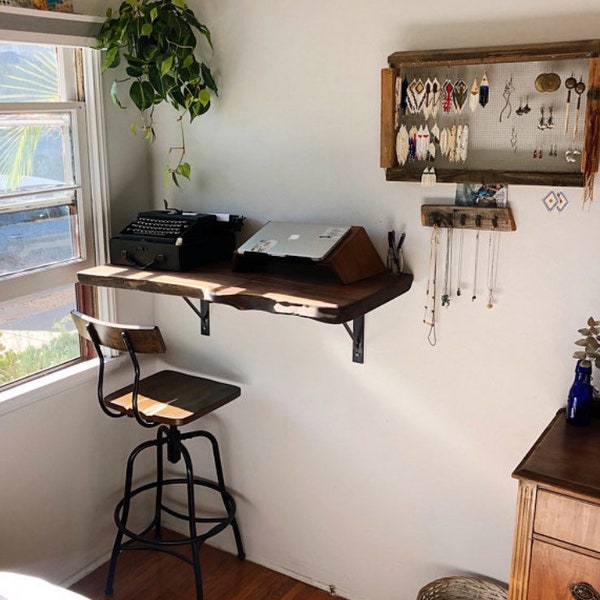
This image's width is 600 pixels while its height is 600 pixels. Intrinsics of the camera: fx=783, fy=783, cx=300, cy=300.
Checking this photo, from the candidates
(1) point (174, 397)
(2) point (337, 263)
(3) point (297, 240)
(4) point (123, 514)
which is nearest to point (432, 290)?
(2) point (337, 263)

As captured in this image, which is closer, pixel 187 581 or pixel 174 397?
pixel 174 397

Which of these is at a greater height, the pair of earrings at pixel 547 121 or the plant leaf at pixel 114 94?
the plant leaf at pixel 114 94

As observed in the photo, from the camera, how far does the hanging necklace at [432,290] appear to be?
7.85ft

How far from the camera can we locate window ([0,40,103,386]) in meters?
2.47

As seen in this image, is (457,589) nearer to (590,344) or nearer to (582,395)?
(582,395)

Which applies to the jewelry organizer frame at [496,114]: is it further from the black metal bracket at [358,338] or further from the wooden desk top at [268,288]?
the black metal bracket at [358,338]

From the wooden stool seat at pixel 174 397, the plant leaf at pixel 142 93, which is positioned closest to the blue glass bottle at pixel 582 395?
the wooden stool seat at pixel 174 397

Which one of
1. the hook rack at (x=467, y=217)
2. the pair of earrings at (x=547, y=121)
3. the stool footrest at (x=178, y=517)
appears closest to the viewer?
the pair of earrings at (x=547, y=121)

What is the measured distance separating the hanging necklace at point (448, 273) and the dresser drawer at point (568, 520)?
2.38 ft

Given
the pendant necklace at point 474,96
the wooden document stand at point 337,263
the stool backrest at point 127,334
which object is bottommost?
the stool backrest at point 127,334

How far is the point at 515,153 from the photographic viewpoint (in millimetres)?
2193

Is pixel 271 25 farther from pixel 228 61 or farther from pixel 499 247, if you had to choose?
pixel 499 247

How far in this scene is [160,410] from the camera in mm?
2574

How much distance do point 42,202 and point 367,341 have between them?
1.17 metres
